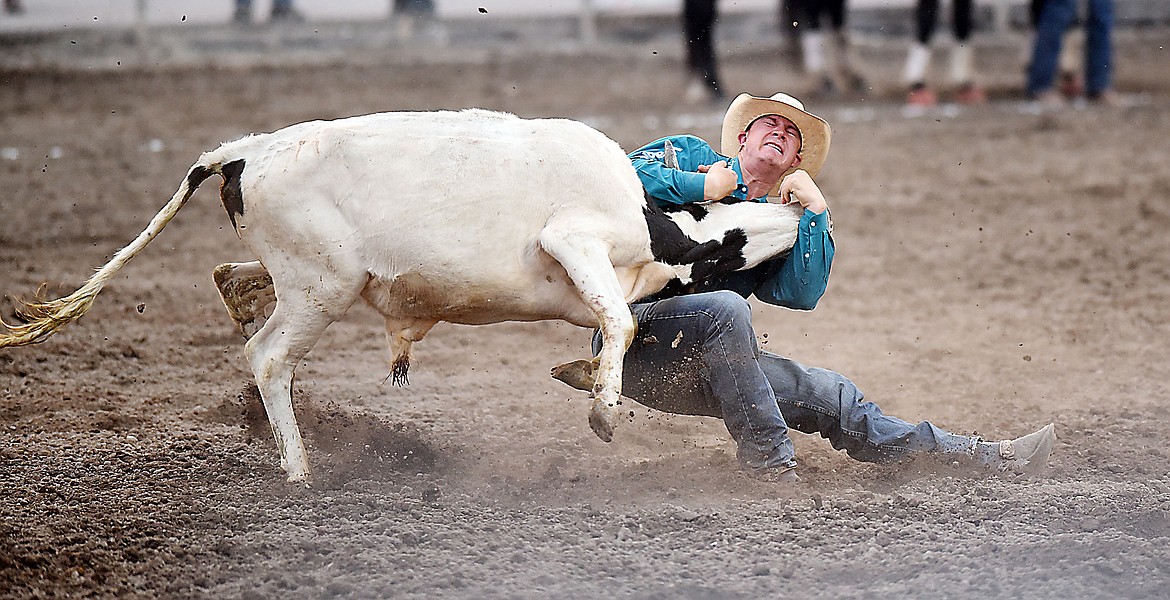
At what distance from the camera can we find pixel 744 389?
3.59m

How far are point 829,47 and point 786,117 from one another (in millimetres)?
8624

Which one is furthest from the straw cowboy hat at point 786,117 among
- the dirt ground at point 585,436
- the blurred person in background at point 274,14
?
the blurred person in background at point 274,14

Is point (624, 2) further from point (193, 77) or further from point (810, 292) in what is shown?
point (810, 292)

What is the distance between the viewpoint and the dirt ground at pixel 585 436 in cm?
317

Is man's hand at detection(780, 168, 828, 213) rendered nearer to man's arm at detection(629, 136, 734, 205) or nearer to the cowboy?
the cowboy

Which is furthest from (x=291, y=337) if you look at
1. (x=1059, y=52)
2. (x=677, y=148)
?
(x=1059, y=52)

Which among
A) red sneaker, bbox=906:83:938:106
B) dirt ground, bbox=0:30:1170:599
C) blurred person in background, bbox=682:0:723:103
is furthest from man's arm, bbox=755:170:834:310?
red sneaker, bbox=906:83:938:106

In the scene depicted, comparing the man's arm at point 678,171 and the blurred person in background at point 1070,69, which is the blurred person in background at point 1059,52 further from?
the man's arm at point 678,171

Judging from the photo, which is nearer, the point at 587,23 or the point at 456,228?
the point at 456,228

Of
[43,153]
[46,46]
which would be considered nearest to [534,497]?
[43,153]

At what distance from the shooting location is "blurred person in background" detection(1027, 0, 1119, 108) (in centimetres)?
1069

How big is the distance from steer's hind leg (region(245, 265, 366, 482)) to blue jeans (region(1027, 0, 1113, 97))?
8.74 m

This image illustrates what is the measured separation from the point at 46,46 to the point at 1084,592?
1252cm

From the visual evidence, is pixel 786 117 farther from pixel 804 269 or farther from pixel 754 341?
pixel 754 341
